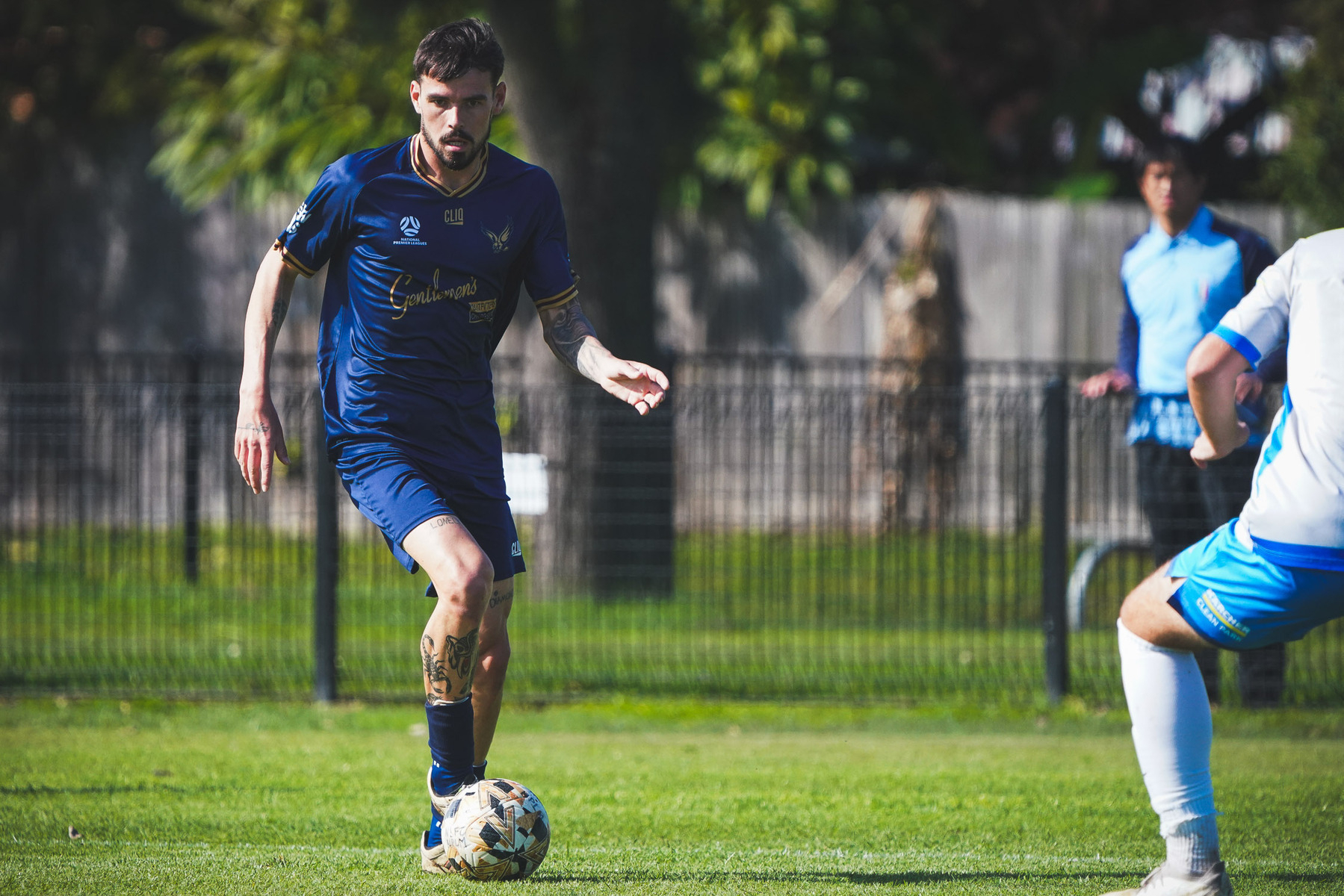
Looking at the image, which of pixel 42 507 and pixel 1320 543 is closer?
pixel 1320 543

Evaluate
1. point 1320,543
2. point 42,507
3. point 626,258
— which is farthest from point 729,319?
point 1320,543

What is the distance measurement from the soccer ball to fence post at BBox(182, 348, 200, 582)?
479cm

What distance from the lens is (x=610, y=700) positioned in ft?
27.0

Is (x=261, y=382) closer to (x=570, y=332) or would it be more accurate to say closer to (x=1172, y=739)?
(x=570, y=332)

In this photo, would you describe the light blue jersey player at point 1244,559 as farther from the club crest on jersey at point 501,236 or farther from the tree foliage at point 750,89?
the tree foliage at point 750,89

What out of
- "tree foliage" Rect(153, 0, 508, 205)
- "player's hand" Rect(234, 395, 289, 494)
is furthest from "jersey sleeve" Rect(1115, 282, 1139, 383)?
"tree foliage" Rect(153, 0, 508, 205)

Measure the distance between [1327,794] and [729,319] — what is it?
9940 mm

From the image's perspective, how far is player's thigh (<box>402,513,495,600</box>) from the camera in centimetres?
412

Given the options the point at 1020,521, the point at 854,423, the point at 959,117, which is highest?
the point at 959,117

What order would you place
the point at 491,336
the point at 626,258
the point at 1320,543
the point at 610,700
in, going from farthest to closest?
1. the point at 626,258
2. the point at 610,700
3. the point at 491,336
4. the point at 1320,543

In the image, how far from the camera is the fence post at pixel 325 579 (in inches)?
314

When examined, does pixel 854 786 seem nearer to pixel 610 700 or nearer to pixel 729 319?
pixel 610 700

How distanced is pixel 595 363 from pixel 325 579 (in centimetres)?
404

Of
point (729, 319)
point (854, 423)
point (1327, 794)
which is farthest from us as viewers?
point (729, 319)
